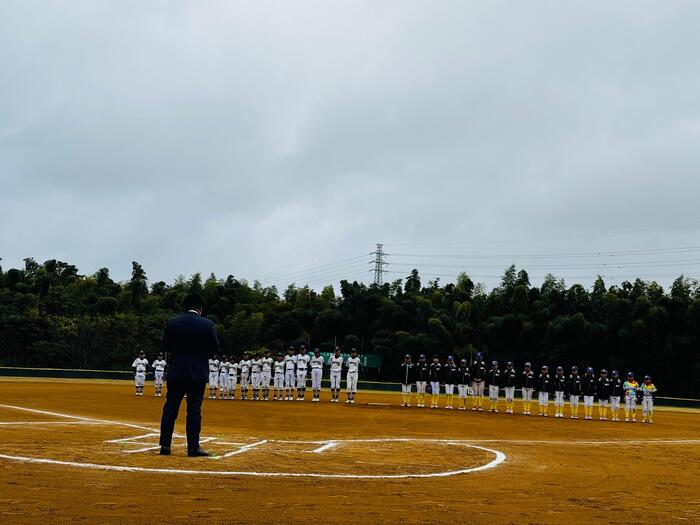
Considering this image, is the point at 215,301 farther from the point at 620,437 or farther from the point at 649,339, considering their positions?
the point at 620,437

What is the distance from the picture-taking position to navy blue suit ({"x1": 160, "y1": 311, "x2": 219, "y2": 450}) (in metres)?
9.56

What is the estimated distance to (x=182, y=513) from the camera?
6098 millimetres

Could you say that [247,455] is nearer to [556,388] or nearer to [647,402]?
[556,388]

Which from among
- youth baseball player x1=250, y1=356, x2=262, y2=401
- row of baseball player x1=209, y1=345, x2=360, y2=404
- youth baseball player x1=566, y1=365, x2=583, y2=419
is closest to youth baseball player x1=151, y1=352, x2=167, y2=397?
row of baseball player x1=209, y1=345, x2=360, y2=404

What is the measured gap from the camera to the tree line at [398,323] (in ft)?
189

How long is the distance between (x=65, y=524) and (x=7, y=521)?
0.43 metres

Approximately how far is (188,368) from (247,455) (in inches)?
64.1

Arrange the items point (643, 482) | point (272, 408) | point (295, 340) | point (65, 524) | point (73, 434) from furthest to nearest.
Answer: point (295, 340) → point (272, 408) → point (73, 434) → point (643, 482) → point (65, 524)

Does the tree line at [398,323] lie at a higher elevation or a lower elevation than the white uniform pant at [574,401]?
higher

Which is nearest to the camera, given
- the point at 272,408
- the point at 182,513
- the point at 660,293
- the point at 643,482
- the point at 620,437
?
the point at 182,513

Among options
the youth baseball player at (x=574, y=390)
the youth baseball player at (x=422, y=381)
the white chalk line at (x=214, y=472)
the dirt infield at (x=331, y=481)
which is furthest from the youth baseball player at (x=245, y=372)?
the white chalk line at (x=214, y=472)

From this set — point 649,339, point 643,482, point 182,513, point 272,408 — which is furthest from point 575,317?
point 182,513

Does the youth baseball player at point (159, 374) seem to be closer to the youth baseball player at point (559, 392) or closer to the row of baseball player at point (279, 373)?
the row of baseball player at point (279, 373)

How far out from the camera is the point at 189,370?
9562 millimetres
